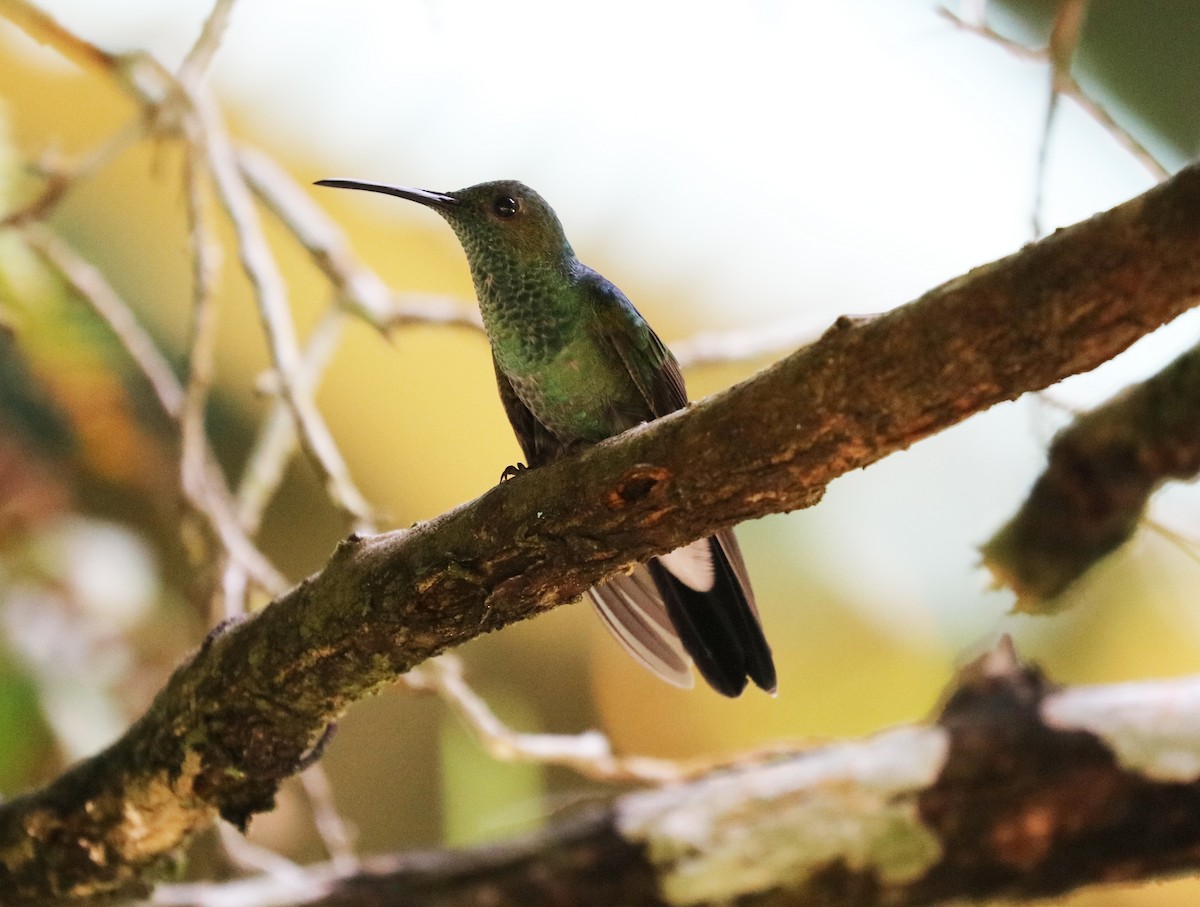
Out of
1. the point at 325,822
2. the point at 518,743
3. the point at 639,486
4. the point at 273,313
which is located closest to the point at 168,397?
the point at 273,313

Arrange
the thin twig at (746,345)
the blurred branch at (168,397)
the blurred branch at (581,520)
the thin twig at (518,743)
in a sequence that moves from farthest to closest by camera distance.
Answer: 1. the thin twig at (746,345)
2. the thin twig at (518,743)
3. the blurred branch at (168,397)
4. the blurred branch at (581,520)

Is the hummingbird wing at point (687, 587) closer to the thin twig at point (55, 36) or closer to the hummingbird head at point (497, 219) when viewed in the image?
the hummingbird head at point (497, 219)

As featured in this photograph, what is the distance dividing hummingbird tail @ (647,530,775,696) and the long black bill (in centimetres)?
116

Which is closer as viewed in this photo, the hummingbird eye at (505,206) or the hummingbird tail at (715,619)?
the hummingbird tail at (715,619)

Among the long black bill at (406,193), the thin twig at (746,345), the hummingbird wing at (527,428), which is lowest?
the hummingbird wing at (527,428)

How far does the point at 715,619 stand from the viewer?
273cm

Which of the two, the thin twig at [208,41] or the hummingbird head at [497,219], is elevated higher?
the thin twig at [208,41]

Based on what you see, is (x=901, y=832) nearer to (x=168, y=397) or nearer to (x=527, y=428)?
(x=527, y=428)

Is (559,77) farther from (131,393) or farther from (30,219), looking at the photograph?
(131,393)

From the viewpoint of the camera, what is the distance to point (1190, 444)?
9.60 ft

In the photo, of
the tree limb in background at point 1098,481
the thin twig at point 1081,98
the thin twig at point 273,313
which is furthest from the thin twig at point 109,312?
the tree limb in background at point 1098,481

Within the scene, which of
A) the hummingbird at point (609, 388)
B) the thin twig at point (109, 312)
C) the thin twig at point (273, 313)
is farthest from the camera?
the thin twig at point (109, 312)

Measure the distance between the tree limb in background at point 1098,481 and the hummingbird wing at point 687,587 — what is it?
3.65 feet

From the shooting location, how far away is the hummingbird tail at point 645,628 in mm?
2809
